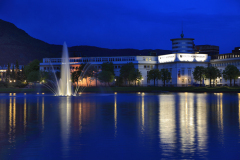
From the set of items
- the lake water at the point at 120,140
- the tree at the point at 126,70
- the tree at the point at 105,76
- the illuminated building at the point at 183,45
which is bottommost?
the lake water at the point at 120,140

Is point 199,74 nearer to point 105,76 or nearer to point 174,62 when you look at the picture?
point 174,62

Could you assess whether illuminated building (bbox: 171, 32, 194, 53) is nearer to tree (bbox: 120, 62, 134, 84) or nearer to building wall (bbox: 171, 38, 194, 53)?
building wall (bbox: 171, 38, 194, 53)

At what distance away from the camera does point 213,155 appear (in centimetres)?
1367

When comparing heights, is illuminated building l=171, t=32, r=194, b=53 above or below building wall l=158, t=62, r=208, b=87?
above

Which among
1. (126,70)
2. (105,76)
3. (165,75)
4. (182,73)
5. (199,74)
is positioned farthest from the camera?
(126,70)

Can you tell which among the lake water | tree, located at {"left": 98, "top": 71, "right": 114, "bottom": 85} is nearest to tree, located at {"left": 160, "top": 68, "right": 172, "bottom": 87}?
tree, located at {"left": 98, "top": 71, "right": 114, "bottom": 85}

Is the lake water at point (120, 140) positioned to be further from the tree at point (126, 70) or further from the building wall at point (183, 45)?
the building wall at point (183, 45)

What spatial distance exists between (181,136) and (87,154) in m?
6.40

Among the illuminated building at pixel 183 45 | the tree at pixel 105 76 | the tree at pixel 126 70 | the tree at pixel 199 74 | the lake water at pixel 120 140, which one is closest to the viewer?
the lake water at pixel 120 140

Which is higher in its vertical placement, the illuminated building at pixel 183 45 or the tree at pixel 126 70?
the illuminated building at pixel 183 45

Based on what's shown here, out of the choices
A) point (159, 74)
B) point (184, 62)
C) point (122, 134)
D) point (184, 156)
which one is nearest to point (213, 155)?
point (184, 156)

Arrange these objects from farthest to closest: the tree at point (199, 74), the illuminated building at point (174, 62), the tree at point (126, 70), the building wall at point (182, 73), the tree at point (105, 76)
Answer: the tree at point (126, 70)
the illuminated building at point (174, 62)
the building wall at point (182, 73)
the tree at point (105, 76)
the tree at point (199, 74)

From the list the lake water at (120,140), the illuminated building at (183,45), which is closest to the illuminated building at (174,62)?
the illuminated building at (183,45)

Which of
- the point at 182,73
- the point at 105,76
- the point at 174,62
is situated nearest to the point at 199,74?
the point at 182,73
